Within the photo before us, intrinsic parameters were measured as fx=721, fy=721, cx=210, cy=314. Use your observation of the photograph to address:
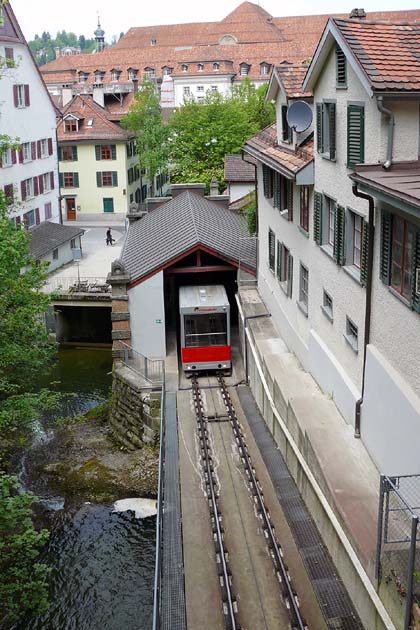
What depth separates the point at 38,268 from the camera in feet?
75.9

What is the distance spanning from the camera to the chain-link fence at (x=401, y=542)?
10031mm

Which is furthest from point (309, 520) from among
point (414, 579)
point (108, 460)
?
point (108, 460)

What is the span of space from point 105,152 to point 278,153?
134ft

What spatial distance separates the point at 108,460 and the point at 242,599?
35.3ft

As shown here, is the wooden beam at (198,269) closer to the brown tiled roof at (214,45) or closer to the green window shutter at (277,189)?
the green window shutter at (277,189)

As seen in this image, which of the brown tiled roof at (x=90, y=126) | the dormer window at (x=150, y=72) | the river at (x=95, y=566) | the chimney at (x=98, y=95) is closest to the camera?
the river at (x=95, y=566)

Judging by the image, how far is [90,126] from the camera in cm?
6191

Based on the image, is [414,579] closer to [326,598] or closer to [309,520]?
[326,598]

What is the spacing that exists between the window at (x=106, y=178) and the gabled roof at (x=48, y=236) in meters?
13.6

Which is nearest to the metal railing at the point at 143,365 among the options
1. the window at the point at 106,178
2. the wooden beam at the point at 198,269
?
the wooden beam at the point at 198,269

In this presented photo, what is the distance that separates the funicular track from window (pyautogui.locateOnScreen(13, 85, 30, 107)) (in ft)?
92.5

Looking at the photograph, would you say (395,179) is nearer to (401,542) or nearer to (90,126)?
(401,542)

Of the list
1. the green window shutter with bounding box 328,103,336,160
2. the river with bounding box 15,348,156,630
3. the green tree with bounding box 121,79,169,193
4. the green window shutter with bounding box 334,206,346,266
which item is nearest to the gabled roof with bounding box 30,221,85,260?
the green tree with bounding box 121,79,169,193

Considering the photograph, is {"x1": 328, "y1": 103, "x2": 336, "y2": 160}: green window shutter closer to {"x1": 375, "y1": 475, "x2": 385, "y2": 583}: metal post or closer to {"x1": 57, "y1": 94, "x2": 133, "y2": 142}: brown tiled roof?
{"x1": 375, "y1": 475, "x2": 385, "y2": 583}: metal post
